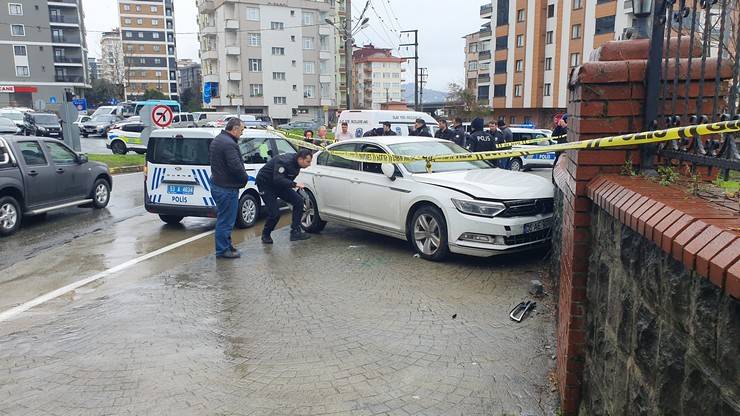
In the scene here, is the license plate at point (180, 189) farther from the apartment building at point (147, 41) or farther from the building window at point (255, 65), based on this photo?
the apartment building at point (147, 41)

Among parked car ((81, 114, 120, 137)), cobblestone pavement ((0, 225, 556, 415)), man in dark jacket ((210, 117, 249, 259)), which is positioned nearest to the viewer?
cobblestone pavement ((0, 225, 556, 415))

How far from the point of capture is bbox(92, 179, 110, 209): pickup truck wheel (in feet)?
40.1

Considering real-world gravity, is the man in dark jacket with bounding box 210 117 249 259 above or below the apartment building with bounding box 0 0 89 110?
below

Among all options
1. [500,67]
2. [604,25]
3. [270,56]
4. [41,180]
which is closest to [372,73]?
[270,56]

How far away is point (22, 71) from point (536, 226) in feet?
271

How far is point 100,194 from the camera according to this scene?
40.8 ft

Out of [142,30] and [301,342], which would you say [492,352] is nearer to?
[301,342]

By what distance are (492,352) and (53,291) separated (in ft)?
16.3

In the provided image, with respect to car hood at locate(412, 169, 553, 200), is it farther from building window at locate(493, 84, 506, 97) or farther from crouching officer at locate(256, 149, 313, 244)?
building window at locate(493, 84, 506, 97)

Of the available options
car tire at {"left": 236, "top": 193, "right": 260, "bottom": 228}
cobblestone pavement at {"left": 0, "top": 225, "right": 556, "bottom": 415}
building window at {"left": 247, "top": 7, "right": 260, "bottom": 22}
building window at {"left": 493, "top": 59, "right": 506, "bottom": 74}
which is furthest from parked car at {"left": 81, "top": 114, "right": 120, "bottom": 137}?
building window at {"left": 493, "top": 59, "right": 506, "bottom": 74}

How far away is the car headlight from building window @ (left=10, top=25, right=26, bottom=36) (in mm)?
82251

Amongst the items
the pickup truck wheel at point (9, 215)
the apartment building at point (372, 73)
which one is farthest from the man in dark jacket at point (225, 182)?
the apartment building at point (372, 73)

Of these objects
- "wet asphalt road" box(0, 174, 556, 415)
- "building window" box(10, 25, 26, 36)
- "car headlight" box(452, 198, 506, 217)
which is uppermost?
"building window" box(10, 25, 26, 36)

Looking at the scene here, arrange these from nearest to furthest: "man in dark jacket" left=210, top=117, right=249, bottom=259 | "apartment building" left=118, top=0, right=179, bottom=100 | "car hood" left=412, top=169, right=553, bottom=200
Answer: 1. "car hood" left=412, top=169, right=553, bottom=200
2. "man in dark jacket" left=210, top=117, right=249, bottom=259
3. "apartment building" left=118, top=0, right=179, bottom=100
